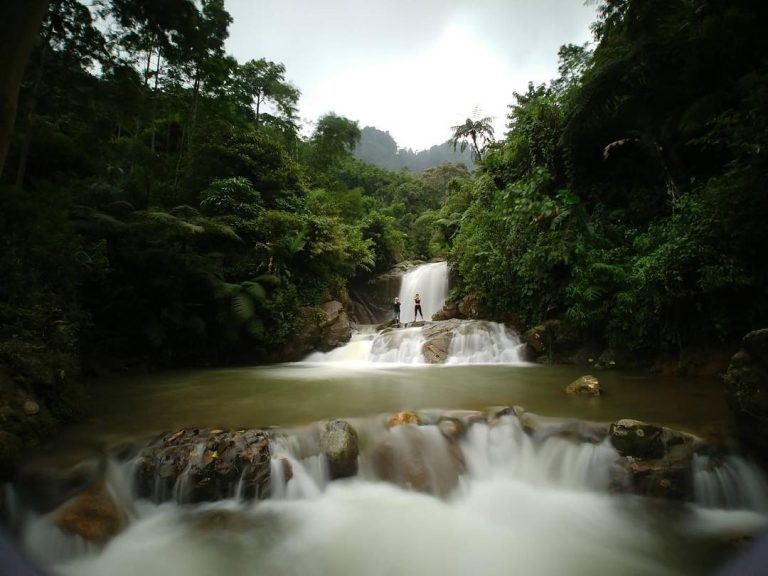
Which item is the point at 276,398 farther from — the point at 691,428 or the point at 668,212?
the point at 668,212

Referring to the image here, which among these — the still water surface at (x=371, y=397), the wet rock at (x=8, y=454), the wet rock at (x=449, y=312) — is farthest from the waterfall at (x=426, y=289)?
the wet rock at (x=8, y=454)

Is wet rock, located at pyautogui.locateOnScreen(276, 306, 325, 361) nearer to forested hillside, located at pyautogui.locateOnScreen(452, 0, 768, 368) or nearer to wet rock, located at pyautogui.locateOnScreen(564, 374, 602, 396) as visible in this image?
forested hillside, located at pyautogui.locateOnScreen(452, 0, 768, 368)

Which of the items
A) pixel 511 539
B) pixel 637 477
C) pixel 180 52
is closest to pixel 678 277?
pixel 637 477

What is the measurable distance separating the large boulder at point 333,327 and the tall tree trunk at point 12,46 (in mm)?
8493

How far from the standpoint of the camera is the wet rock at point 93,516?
269cm

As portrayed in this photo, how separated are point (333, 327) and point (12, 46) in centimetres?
924

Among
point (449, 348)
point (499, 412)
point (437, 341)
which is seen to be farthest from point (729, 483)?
point (437, 341)

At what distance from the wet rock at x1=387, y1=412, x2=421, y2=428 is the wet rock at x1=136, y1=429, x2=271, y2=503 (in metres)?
1.41

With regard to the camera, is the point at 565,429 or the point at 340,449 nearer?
the point at 340,449

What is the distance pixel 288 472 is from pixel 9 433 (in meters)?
2.49

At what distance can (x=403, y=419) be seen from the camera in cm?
417

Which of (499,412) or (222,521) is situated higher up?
(499,412)

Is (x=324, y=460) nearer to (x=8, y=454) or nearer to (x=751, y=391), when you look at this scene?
(x=8, y=454)

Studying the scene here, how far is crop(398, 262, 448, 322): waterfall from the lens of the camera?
53.3 feet
